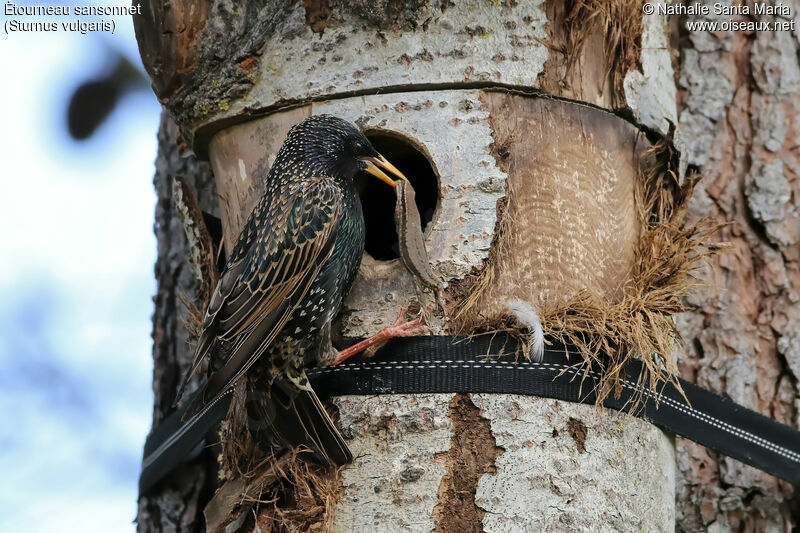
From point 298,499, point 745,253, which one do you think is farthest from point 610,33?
point 298,499

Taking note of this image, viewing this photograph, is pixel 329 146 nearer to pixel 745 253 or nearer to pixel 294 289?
pixel 294 289

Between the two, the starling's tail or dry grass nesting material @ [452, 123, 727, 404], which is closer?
the starling's tail

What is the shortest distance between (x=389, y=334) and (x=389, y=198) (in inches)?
53.2

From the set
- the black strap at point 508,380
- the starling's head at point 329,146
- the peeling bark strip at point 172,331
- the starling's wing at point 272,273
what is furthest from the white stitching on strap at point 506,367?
the peeling bark strip at point 172,331

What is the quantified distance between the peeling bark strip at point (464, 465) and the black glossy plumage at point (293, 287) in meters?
0.31

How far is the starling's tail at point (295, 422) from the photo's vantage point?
2.95 metres

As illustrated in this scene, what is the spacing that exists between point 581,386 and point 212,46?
1.60m

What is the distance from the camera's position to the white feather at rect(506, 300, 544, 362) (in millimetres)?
2996

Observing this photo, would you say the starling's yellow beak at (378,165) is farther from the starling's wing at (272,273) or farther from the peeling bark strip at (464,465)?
the peeling bark strip at (464,465)

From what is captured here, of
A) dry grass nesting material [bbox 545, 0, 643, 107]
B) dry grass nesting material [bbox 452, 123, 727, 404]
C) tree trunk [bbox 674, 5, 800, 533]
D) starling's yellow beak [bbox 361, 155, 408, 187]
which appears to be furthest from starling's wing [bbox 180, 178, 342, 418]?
tree trunk [bbox 674, 5, 800, 533]

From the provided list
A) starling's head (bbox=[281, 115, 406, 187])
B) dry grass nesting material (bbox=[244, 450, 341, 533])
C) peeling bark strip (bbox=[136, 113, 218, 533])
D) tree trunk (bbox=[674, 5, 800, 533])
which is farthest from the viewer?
peeling bark strip (bbox=[136, 113, 218, 533])

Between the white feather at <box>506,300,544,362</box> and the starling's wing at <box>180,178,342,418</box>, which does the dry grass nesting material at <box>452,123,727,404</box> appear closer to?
the white feather at <box>506,300,544,362</box>

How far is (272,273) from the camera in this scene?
3.07 metres

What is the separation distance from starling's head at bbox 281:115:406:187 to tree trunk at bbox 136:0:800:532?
98 millimetres
